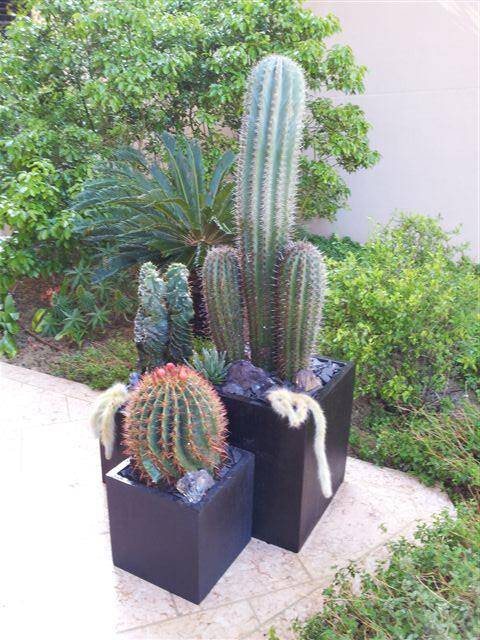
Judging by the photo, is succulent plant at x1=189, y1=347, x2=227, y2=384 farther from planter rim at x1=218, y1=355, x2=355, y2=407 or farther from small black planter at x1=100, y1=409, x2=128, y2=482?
small black planter at x1=100, y1=409, x2=128, y2=482

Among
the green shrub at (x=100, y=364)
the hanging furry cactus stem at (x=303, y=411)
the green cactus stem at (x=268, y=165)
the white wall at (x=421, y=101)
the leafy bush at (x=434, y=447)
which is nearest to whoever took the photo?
the hanging furry cactus stem at (x=303, y=411)

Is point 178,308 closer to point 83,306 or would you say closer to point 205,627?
point 205,627

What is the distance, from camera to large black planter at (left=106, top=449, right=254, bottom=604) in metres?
1.85

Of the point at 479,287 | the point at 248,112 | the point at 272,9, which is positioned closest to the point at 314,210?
the point at 272,9

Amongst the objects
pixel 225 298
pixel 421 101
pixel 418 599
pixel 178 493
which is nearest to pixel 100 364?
pixel 225 298

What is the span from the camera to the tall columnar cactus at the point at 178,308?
2.30 metres

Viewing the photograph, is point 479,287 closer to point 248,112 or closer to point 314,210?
point 248,112

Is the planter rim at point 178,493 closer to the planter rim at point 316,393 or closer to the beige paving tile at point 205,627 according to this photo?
the planter rim at point 316,393

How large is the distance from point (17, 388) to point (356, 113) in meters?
4.21

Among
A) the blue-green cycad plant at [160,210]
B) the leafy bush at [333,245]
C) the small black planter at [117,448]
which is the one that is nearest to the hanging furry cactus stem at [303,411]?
the small black planter at [117,448]

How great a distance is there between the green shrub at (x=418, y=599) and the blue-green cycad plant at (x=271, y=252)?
0.91 metres

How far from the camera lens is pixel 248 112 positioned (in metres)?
2.28

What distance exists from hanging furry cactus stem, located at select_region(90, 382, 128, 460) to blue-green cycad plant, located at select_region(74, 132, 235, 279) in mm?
1454

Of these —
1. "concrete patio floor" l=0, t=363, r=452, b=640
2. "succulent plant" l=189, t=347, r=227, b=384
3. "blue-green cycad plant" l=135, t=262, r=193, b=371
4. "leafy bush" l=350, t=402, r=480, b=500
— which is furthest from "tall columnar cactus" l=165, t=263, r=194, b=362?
"leafy bush" l=350, t=402, r=480, b=500
